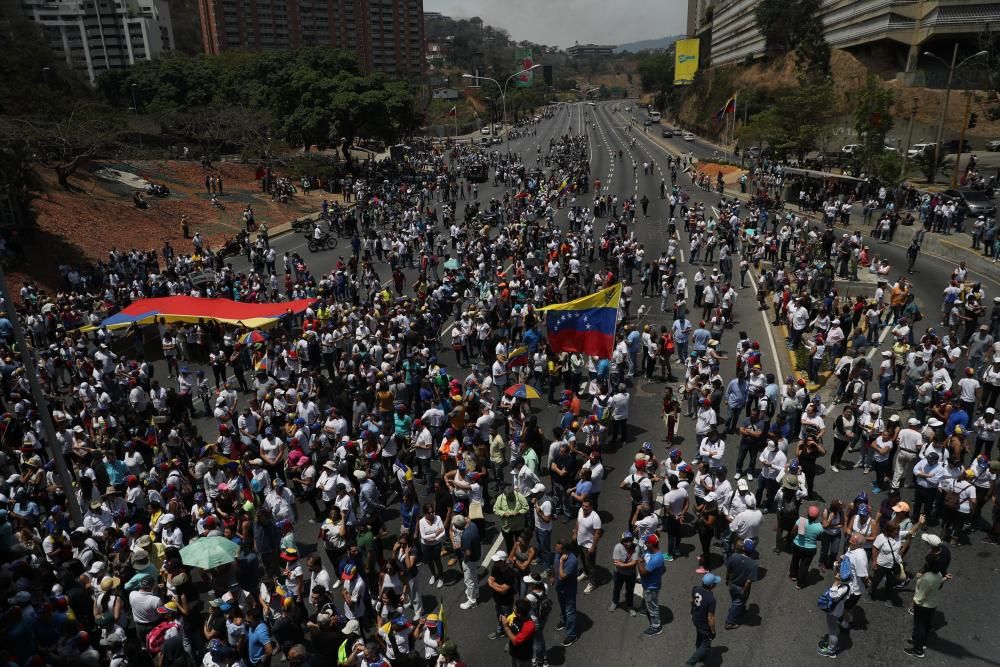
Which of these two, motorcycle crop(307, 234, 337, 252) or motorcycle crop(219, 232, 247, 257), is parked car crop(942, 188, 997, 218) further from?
motorcycle crop(219, 232, 247, 257)

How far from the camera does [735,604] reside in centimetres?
940

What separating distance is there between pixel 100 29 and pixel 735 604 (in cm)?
16976

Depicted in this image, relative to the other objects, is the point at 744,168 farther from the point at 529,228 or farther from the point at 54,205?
the point at 54,205

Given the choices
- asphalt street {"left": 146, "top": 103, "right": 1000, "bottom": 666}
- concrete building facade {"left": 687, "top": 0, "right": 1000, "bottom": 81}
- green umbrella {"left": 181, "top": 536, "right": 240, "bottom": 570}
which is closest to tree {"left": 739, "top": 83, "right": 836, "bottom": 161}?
concrete building facade {"left": 687, "top": 0, "right": 1000, "bottom": 81}

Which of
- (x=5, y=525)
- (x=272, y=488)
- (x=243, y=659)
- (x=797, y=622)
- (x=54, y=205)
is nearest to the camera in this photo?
(x=243, y=659)

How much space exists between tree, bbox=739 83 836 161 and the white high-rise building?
127m

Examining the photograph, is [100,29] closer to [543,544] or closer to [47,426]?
[47,426]

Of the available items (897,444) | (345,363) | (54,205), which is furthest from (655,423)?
(54,205)

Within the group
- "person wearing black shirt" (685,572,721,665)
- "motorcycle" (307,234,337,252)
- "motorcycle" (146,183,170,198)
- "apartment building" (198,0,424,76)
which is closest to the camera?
A: "person wearing black shirt" (685,572,721,665)

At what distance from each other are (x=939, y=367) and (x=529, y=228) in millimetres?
23744

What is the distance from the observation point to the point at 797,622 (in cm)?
963

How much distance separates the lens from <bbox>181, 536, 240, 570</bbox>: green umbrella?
9445 mm

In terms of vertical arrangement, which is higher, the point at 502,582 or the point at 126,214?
the point at 126,214

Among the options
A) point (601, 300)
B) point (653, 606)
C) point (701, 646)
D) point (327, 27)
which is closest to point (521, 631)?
point (653, 606)
